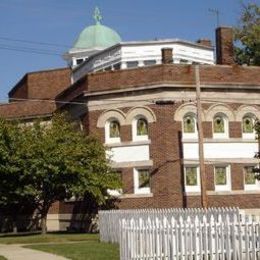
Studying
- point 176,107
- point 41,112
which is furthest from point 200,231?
point 41,112

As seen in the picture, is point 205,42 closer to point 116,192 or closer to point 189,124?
point 189,124

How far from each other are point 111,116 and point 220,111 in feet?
19.3

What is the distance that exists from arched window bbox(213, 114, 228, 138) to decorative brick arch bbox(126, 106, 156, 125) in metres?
3.48

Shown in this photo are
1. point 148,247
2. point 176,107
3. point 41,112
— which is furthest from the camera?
point 41,112

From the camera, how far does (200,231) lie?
15.2 m

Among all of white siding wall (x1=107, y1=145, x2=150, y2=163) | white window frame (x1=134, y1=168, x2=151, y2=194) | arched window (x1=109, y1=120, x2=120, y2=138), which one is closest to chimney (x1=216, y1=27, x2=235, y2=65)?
arched window (x1=109, y1=120, x2=120, y2=138)

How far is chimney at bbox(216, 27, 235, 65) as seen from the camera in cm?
4066

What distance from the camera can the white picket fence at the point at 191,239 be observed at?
48.2 feet

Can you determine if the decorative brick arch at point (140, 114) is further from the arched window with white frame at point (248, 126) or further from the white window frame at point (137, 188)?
the arched window with white frame at point (248, 126)

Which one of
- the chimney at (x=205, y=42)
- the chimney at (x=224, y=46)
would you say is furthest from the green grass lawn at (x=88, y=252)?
the chimney at (x=205, y=42)

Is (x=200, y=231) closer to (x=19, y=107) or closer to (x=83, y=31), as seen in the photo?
(x=19, y=107)

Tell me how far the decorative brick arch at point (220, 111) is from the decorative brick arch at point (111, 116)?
4.51 metres

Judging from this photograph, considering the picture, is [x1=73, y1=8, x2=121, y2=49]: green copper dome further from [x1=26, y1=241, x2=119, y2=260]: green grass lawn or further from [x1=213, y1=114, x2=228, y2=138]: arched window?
[x1=26, y1=241, x2=119, y2=260]: green grass lawn

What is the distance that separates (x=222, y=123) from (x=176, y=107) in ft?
9.47
